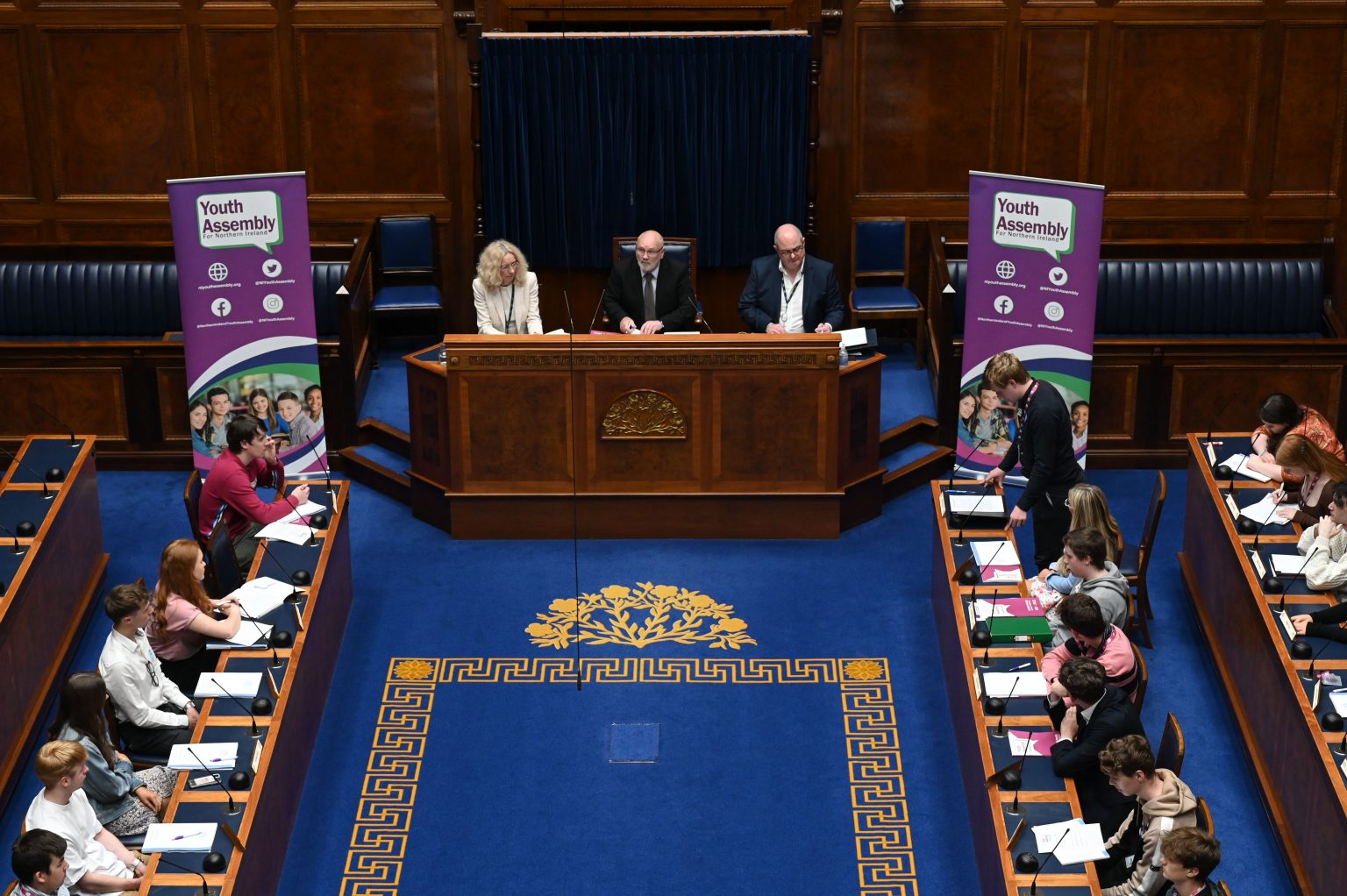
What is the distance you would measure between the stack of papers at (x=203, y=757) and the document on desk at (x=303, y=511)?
2.07m

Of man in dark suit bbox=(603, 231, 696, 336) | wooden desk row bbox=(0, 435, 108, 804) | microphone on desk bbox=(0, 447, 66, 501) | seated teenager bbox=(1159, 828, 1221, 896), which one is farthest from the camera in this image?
man in dark suit bbox=(603, 231, 696, 336)

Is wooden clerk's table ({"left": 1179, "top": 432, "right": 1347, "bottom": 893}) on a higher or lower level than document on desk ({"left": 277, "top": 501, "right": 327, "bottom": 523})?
lower

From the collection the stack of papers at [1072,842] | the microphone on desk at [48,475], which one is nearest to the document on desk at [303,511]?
the microphone on desk at [48,475]

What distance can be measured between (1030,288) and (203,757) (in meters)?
5.43

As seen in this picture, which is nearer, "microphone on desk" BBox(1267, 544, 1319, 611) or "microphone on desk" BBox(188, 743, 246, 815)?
"microphone on desk" BBox(188, 743, 246, 815)

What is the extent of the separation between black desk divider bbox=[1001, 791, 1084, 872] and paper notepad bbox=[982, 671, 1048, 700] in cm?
67

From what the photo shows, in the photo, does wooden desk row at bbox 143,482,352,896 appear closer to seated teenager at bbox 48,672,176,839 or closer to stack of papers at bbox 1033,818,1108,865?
seated teenager at bbox 48,672,176,839

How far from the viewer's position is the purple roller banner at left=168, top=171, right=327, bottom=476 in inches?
384

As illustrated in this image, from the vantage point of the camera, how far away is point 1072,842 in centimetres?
650

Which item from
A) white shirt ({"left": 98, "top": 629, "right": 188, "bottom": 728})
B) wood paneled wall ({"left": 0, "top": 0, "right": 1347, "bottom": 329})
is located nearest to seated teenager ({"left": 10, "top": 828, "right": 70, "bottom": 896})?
white shirt ({"left": 98, "top": 629, "right": 188, "bottom": 728})

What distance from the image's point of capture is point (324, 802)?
7.95 meters

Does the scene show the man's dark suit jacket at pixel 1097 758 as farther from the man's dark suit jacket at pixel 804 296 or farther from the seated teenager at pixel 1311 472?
the man's dark suit jacket at pixel 804 296

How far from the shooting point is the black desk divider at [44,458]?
9234 mm

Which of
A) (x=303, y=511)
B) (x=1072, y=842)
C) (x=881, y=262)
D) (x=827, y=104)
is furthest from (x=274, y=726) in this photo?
(x=827, y=104)
